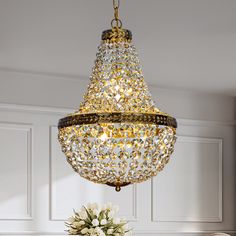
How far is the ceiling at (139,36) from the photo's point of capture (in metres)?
3.42

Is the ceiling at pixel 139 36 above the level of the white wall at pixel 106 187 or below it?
above

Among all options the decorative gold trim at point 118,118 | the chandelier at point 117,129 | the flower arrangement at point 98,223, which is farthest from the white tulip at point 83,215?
the decorative gold trim at point 118,118

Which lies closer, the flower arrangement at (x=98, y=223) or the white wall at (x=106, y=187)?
the flower arrangement at (x=98, y=223)

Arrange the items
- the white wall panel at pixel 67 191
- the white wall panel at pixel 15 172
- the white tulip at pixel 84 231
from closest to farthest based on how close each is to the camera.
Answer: the white tulip at pixel 84 231, the white wall panel at pixel 15 172, the white wall panel at pixel 67 191

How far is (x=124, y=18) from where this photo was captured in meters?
3.61

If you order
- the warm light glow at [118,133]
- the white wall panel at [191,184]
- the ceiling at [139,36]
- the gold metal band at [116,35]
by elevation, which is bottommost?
the white wall panel at [191,184]

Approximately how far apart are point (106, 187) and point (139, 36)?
197 centimetres

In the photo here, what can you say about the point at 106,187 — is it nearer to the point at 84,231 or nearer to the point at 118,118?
the point at 84,231

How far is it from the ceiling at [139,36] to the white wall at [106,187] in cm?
29

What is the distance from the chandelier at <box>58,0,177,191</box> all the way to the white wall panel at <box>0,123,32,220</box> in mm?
2932

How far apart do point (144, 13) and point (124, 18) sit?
5.9 inches

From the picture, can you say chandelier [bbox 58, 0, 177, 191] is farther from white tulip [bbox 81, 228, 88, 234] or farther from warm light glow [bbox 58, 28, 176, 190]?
white tulip [bbox 81, 228, 88, 234]

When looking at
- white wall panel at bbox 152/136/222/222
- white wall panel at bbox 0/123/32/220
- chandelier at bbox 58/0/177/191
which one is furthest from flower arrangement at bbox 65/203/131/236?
white wall panel at bbox 152/136/222/222

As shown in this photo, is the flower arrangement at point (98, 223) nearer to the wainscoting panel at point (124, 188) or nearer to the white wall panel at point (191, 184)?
the wainscoting panel at point (124, 188)
